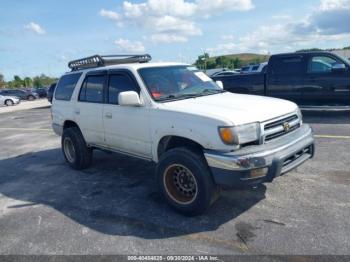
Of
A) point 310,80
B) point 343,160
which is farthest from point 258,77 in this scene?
point 343,160

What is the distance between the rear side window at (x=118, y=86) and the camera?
4867 mm

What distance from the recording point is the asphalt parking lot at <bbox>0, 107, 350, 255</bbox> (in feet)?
11.2

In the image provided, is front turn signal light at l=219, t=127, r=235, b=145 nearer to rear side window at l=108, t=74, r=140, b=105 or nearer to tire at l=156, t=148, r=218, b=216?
tire at l=156, t=148, r=218, b=216

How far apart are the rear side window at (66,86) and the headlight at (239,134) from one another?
3597 mm

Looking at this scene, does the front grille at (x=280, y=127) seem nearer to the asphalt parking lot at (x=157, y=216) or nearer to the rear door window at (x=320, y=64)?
the asphalt parking lot at (x=157, y=216)

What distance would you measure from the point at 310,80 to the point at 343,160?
4.48 m

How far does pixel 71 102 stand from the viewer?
20.3ft

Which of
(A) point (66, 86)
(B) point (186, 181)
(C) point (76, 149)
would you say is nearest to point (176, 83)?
(B) point (186, 181)

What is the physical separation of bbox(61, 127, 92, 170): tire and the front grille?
3.60 metres

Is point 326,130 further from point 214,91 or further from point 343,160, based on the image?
point 214,91

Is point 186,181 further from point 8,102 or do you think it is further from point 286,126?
point 8,102

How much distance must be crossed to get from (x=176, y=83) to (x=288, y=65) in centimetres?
625

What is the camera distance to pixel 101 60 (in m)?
6.04

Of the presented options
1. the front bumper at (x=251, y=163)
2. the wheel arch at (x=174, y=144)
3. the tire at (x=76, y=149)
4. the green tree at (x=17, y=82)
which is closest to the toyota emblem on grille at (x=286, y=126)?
the front bumper at (x=251, y=163)
